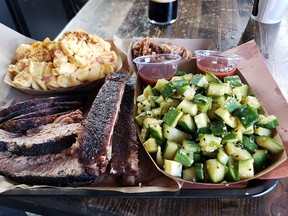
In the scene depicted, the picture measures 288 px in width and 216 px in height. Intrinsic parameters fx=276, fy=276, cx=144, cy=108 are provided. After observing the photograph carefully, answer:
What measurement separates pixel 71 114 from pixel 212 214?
36.4 inches

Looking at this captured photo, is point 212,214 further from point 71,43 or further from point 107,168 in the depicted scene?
point 71,43

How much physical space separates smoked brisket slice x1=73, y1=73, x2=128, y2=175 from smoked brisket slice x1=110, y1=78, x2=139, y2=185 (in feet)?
0.17

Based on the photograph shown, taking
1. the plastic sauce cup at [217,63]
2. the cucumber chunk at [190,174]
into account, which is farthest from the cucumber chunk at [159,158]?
the plastic sauce cup at [217,63]

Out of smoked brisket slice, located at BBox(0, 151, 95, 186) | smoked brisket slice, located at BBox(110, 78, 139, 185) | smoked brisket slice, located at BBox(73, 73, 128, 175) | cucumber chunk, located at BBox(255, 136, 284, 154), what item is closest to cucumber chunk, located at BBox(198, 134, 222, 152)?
cucumber chunk, located at BBox(255, 136, 284, 154)

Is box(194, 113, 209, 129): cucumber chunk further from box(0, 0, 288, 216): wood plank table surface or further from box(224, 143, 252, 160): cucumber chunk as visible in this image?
box(0, 0, 288, 216): wood plank table surface

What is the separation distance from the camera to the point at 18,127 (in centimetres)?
153

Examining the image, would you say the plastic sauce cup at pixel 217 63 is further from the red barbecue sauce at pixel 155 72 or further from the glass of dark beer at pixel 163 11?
the glass of dark beer at pixel 163 11

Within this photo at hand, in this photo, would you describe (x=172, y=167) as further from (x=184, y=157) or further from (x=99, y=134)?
(x=99, y=134)

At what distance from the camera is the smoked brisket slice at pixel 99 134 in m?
1.21

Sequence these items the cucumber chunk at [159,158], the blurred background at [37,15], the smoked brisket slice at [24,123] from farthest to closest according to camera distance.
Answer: the blurred background at [37,15] → the smoked brisket slice at [24,123] → the cucumber chunk at [159,158]

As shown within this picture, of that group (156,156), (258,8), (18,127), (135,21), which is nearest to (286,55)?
(258,8)

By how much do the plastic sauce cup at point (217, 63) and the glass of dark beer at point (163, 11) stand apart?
92cm

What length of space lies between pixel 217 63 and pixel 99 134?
0.90 m

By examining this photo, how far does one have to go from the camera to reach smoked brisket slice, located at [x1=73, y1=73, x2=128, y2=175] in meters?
1.21
